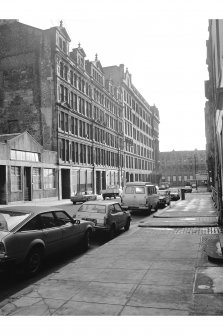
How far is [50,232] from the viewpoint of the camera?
7773mm

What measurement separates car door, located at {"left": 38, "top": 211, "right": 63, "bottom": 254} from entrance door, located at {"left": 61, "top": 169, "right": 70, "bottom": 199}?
110ft

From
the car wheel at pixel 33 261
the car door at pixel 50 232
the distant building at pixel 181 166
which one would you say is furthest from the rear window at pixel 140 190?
the distant building at pixel 181 166

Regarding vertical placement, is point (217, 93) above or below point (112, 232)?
above

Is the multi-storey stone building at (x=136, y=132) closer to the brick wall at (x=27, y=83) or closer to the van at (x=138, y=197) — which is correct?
the brick wall at (x=27, y=83)

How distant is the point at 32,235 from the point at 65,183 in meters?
35.1

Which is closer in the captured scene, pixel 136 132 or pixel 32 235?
pixel 32 235

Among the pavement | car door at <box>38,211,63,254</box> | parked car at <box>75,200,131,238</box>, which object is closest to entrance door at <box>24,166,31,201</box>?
parked car at <box>75,200,131,238</box>

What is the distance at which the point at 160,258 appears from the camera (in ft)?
25.3

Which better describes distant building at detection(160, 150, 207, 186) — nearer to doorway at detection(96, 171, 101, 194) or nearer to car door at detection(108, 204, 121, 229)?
doorway at detection(96, 171, 101, 194)

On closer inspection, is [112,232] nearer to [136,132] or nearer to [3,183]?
[3,183]

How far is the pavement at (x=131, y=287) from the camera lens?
14.8 ft

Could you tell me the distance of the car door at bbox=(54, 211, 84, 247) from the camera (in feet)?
27.6

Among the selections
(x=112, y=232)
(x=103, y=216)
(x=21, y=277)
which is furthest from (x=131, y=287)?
(x=112, y=232)

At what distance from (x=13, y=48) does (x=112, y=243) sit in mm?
37746
